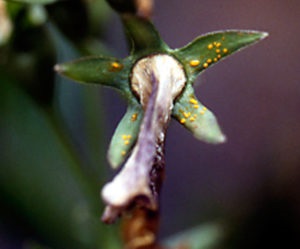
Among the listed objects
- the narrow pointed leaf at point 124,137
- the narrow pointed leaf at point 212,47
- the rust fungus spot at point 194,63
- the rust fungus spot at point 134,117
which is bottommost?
the narrow pointed leaf at point 124,137

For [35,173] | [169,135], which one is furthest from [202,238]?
[169,135]

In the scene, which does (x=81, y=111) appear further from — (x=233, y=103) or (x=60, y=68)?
(x=60, y=68)

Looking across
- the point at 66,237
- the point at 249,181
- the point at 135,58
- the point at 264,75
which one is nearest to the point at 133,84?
the point at 135,58

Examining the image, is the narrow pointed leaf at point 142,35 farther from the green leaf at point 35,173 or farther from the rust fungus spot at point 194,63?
the green leaf at point 35,173

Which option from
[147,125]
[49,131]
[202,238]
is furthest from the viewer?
[49,131]

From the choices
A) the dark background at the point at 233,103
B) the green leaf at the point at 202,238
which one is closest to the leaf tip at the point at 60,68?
the green leaf at the point at 202,238

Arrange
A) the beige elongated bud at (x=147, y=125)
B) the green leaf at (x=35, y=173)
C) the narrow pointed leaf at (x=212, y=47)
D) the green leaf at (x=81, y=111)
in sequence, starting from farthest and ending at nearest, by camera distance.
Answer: the green leaf at (x=35, y=173) → the green leaf at (x=81, y=111) → the narrow pointed leaf at (x=212, y=47) → the beige elongated bud at (x=147, y=125)

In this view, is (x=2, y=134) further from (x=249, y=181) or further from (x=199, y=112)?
(x=199, y=112)
